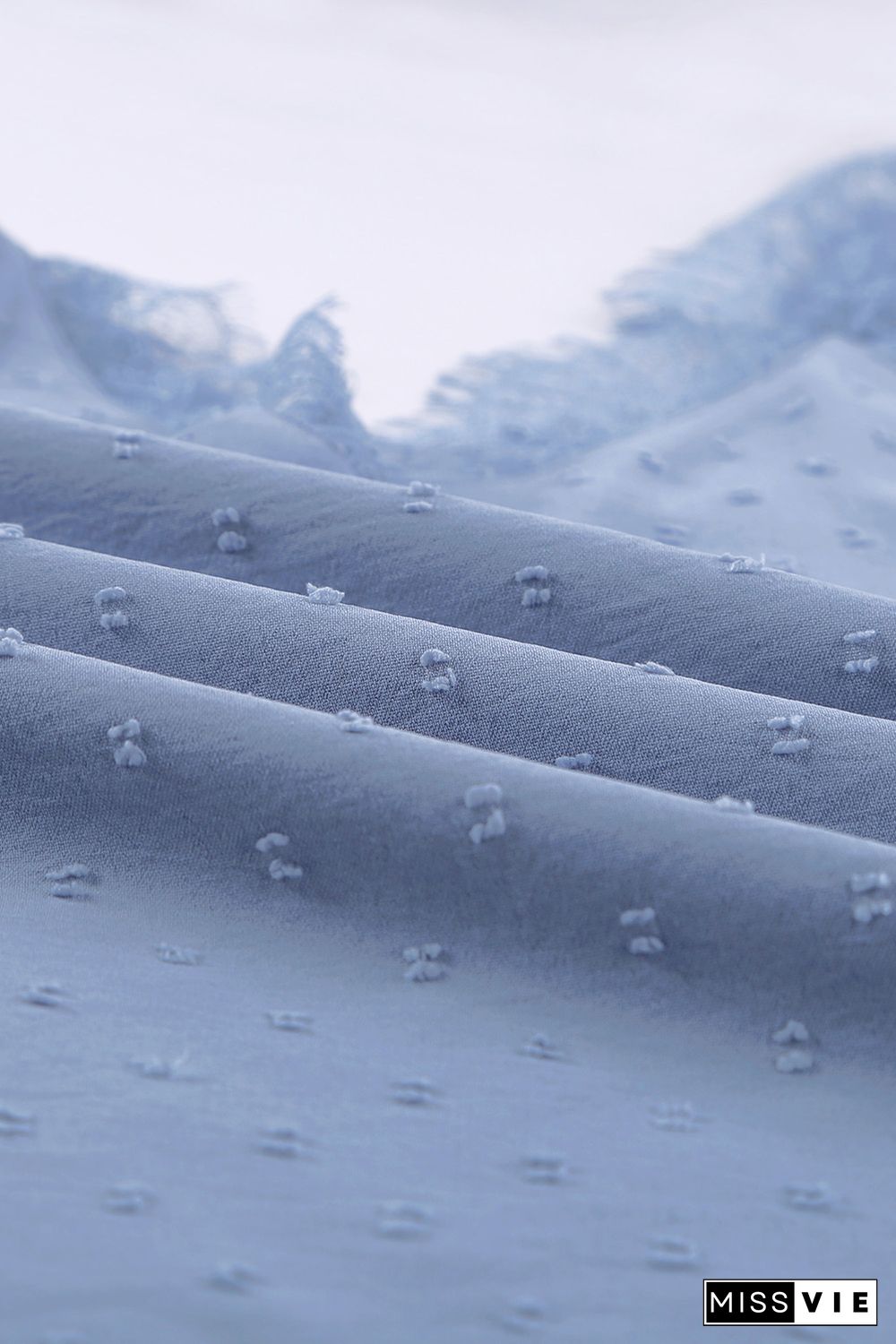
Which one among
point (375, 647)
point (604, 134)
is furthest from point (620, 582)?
point (604, 134)

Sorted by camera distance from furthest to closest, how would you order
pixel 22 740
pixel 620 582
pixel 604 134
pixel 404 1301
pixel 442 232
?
pixel 604 134
pixel 442 232
pixel 620 582
pixel 22 740
pixel 404 1301

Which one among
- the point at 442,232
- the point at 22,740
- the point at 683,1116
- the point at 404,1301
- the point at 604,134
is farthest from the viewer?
the point at 604,134

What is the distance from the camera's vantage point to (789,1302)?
0.57 m

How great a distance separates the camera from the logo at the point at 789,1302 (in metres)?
0.56

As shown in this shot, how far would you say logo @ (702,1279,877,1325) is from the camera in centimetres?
56

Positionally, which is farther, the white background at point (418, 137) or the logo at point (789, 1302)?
the white background at point (418, 137)

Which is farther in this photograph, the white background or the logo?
the white background

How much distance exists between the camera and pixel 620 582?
3.33 feet

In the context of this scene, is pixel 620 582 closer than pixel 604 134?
Yes

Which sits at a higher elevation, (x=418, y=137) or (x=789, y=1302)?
(x=418, y=137)

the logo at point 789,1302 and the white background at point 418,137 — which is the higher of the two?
the white background at point 418,137

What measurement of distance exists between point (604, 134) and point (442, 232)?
13.4 inches

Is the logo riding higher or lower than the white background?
lower

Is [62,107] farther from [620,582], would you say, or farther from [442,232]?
[620,582]
